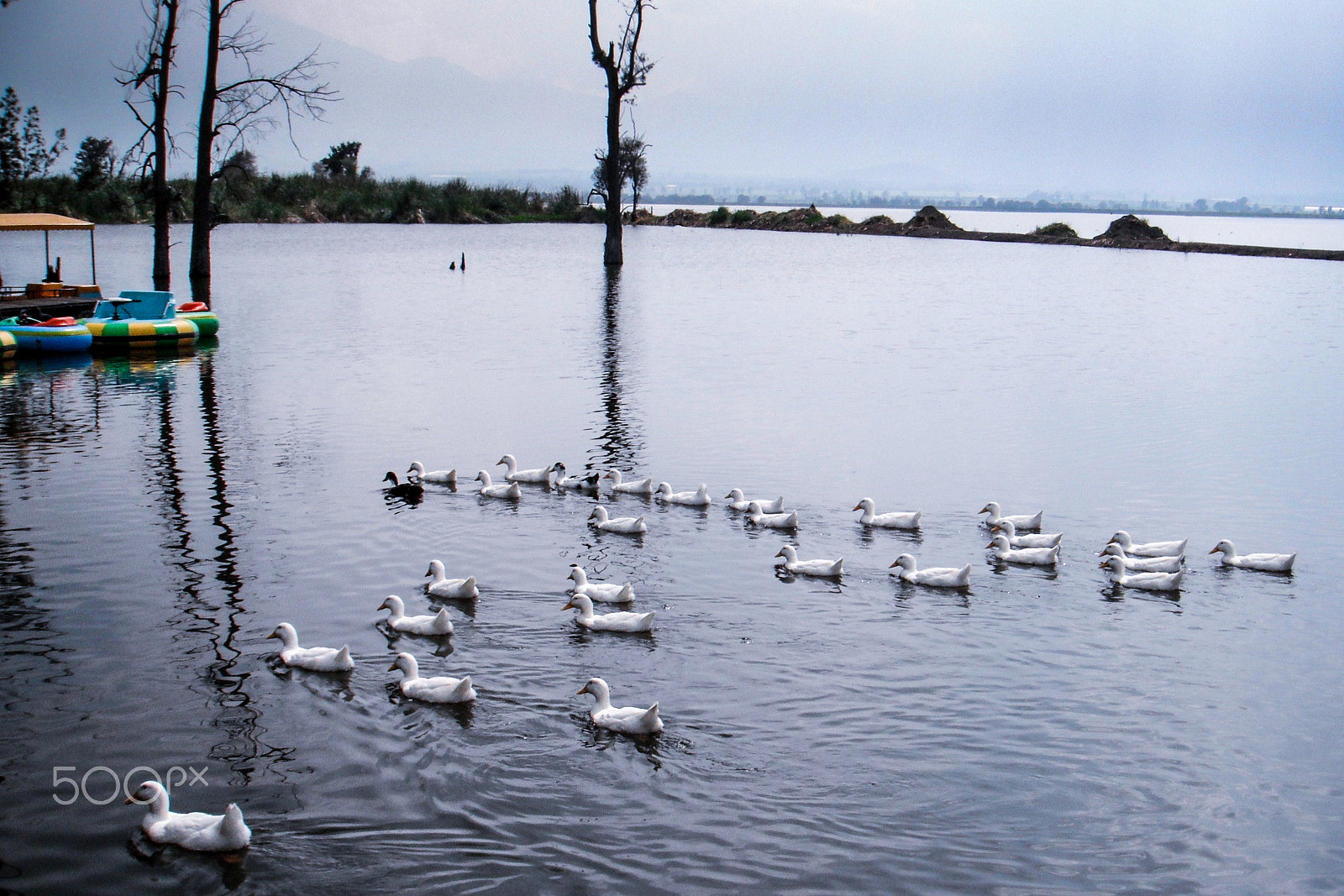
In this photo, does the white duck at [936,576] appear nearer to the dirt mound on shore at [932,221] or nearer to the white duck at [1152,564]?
the white duck at [1152,564]

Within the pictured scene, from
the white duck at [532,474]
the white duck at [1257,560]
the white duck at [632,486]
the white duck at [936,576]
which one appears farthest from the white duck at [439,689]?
the white duck at [1257,560]

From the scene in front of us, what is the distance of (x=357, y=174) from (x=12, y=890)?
4332 inches

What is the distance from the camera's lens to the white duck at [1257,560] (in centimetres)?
1384

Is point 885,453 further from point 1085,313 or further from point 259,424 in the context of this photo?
point 1085,313

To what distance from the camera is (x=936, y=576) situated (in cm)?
1315

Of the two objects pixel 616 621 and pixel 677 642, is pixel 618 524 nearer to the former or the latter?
pixel 616 621

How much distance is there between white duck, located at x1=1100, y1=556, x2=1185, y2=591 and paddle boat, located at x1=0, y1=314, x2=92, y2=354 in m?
25.6

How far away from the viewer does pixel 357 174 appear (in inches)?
4311

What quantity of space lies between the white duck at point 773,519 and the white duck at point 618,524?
4.99 feet

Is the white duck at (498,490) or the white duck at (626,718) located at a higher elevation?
the white duck at (498,490)

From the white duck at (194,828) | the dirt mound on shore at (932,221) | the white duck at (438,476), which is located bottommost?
the white duck at (194,828)

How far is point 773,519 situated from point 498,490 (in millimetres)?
4186

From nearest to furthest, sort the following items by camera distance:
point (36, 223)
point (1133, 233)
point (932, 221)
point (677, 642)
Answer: point (677, 642) < point (36, 223) < point (1133, 233) < point (932, 221)

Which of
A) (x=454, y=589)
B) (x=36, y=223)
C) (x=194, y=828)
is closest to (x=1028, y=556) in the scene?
(x=454, y=589)
